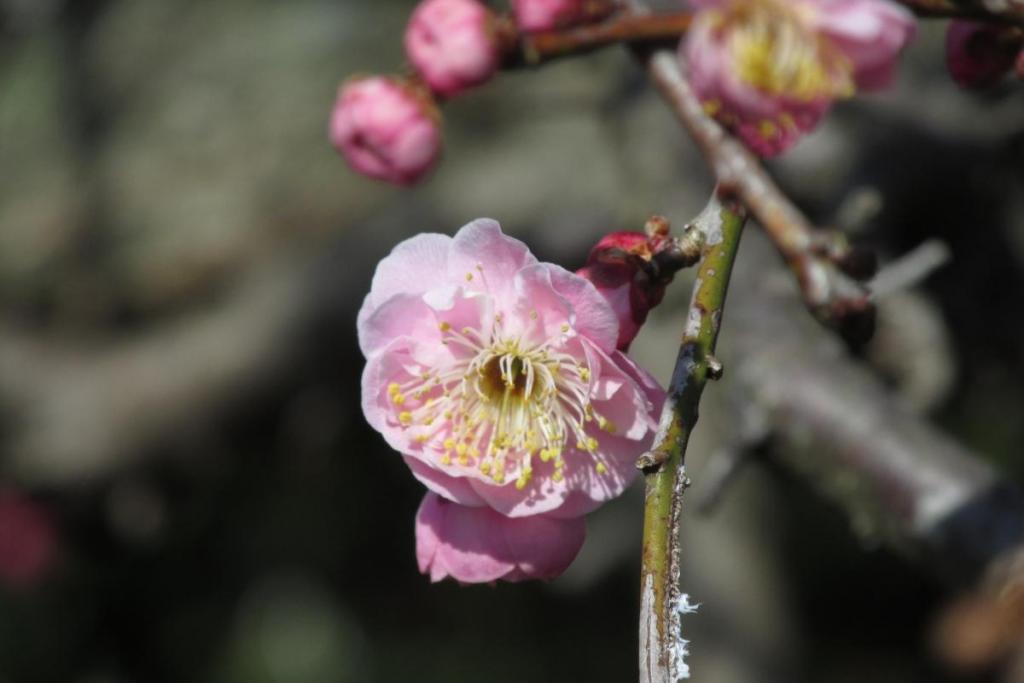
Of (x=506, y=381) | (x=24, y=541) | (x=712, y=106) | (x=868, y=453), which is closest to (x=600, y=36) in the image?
(x=712, y=106)

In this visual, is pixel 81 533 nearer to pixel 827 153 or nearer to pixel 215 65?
pixel 827 153

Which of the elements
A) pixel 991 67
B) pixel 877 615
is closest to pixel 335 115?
pixel 991 67

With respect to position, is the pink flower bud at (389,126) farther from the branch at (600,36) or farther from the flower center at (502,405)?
the flower center at (502,405)

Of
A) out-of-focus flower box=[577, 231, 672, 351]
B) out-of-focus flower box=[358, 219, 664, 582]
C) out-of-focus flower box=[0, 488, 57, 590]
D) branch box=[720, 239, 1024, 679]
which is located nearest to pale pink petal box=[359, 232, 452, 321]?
out-of-focus flower box=[358, 219, 664, 582]

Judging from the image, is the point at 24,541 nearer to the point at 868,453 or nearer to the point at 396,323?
the point at 868,453

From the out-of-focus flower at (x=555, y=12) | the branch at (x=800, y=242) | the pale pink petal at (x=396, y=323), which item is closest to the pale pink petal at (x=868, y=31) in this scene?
the branch at (x=800, y=242)

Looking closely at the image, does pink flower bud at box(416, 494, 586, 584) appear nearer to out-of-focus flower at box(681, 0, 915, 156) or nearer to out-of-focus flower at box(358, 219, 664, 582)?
out-of-focus flower at box(358, 219, 664, 582)
